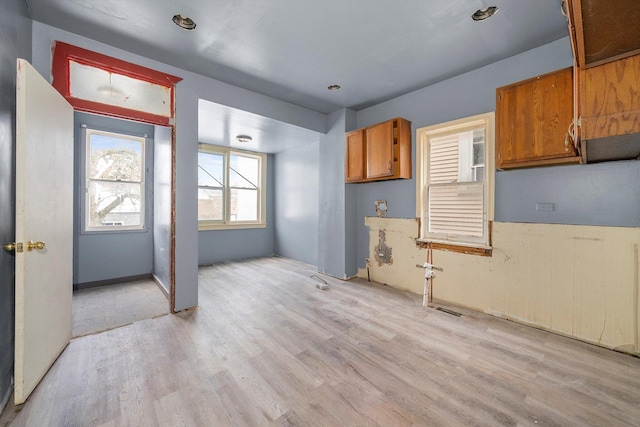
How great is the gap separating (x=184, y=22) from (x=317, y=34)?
1.15 meters

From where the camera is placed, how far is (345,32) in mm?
2324

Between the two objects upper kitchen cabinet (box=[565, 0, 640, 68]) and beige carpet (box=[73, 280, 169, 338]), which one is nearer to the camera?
upper kitchen cabinet (box=[565, 0, 640, 68])

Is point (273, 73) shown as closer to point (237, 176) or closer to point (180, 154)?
point (180, 154)

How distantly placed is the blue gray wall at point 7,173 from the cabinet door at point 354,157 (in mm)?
3468

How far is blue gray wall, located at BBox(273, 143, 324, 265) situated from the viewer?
5.39 m

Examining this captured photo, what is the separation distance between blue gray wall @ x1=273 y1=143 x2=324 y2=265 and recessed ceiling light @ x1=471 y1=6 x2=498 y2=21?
3431 millimetres

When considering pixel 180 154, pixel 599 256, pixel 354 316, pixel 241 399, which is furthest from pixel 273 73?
pixel 599 256

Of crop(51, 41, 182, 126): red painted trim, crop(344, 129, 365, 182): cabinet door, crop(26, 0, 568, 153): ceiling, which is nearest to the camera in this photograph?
crop(26, 0, 568, 153): ceiling

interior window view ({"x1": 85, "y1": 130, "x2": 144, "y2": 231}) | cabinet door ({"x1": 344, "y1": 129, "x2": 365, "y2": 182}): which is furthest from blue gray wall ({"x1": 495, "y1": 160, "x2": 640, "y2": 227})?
interior window view ({"x1": 85, "y1": 130, "x2": 144, "y2": 231})

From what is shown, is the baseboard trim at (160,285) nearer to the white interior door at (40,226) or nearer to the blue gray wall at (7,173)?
the white interior door at (40,226)

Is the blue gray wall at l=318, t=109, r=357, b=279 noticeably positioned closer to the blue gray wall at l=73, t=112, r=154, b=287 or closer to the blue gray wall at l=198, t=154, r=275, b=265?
the blue gray wall at l=198, t=154, r=275, b=265

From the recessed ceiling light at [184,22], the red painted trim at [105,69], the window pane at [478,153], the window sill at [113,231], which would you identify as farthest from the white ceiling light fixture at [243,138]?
the window pane at [478,153]

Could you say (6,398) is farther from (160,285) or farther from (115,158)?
(115,158)

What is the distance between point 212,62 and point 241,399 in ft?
10.3
